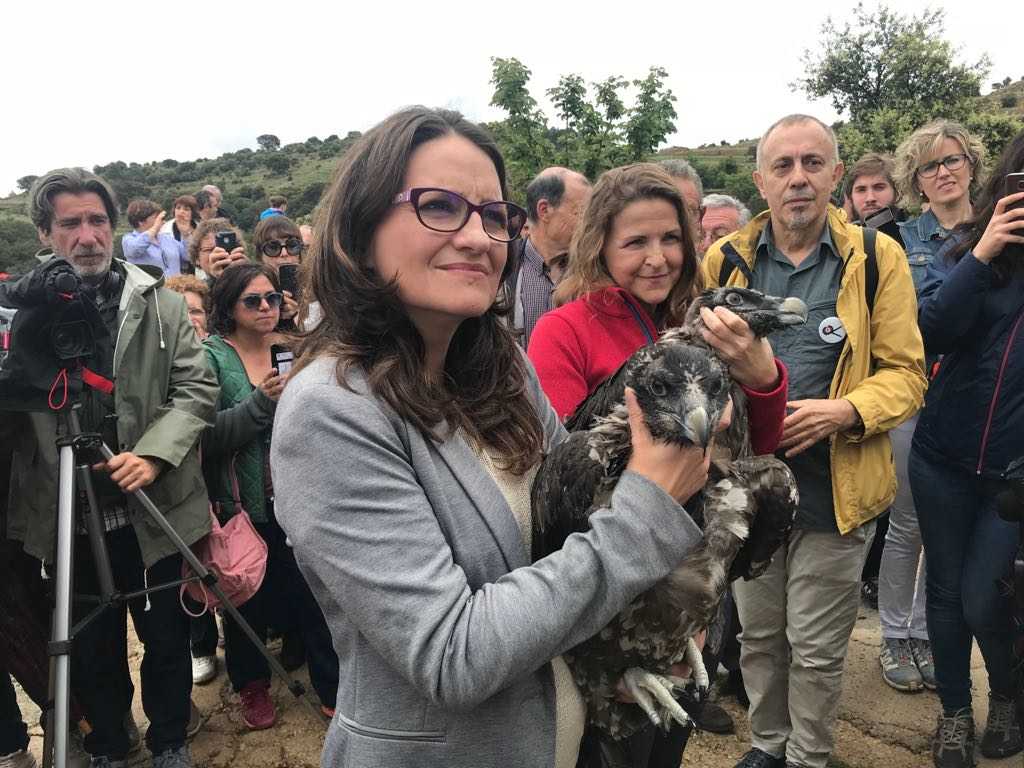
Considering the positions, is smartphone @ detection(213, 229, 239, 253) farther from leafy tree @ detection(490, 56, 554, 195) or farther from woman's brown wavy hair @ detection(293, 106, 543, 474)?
leafy tree @ detection(490, 56, 554, 195)

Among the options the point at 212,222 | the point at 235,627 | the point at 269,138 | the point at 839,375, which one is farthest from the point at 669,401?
the point at 269,138

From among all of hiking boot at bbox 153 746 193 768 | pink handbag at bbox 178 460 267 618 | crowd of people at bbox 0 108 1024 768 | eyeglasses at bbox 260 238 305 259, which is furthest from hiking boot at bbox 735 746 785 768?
eyeglasses at bbox 260 238 305 259

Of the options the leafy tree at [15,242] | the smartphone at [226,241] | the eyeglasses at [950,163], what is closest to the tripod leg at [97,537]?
the smartphone at [226,241]

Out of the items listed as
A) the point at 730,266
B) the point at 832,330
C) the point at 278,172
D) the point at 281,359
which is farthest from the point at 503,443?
the point at 278,172

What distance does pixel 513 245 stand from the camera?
1924mm

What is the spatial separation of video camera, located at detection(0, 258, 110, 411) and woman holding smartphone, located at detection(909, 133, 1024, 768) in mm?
4447

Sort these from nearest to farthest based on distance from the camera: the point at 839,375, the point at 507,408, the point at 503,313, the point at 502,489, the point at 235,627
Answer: the point at 502,489 → the point at 507,408 → the point at 503,313 → the point at 839,375 → the point at 235,627

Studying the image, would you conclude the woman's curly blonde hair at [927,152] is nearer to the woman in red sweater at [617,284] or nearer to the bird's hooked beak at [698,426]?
the woman in red sweater at [617,284]

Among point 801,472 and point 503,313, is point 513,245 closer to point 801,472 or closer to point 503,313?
point 503,313

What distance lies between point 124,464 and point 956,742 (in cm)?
490

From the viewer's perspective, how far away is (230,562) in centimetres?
407

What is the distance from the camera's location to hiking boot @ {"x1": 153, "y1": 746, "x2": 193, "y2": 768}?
4016 mm

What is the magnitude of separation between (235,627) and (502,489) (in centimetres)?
388

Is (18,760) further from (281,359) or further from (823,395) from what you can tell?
(823,395)
